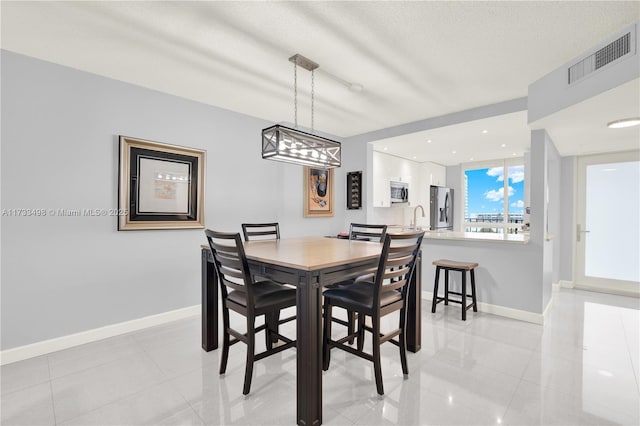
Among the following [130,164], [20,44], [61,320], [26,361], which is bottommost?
[26,361]

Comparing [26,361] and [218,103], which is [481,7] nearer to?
[218,103]

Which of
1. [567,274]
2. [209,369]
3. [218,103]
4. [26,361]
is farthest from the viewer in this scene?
[567,274]

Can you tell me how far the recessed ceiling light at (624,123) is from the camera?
2.84 m

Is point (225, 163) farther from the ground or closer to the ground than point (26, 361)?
farther from the ground

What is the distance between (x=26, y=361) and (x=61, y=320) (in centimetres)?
35

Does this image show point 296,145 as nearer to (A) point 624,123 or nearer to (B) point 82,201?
(B) point 82,201

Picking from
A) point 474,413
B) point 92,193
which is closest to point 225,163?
point 92,193

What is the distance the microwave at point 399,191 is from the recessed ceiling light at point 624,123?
3.05 m

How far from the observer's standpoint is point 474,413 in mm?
1773

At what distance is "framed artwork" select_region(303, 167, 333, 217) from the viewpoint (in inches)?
184

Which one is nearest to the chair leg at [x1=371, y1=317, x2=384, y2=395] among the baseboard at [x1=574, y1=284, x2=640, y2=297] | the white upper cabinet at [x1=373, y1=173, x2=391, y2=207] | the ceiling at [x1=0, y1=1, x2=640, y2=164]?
the ceiling at [x1=0, y1=1, x2=640, y2=164]

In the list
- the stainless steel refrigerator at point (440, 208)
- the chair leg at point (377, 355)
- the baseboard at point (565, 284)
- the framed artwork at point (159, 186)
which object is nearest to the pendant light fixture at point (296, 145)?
the framed artwork at point (159, 186)

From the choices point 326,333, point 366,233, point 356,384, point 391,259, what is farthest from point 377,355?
point 366,233

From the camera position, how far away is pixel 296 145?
8.16 feet
